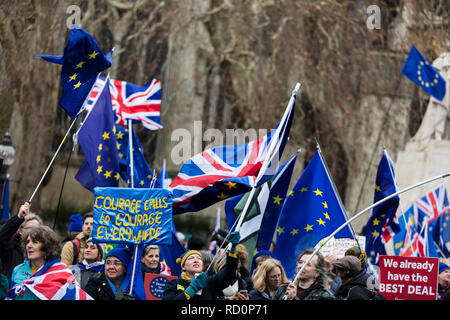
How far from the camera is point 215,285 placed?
24.1ft

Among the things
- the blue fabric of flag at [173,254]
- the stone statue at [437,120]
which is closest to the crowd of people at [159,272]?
the blue fabric of flag at [173,254]

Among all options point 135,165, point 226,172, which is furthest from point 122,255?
point 135,165

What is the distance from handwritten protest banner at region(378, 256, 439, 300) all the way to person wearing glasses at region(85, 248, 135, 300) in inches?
99.1

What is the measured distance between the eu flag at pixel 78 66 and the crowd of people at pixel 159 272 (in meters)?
1.65

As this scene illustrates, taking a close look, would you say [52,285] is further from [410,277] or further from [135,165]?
[135,165]

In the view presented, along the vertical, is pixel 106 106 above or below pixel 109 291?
above

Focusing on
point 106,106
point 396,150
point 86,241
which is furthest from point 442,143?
point 86,241

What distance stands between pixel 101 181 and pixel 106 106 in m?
0.99

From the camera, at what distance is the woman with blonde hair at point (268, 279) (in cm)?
872

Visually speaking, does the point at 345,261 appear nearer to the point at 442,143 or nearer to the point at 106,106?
the point at 106,106

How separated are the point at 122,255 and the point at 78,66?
2785 mm

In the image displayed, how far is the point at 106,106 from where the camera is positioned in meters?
11.4

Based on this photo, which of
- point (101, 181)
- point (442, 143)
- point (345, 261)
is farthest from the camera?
point (442, 143)

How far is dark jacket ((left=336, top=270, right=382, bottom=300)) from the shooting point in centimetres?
731
